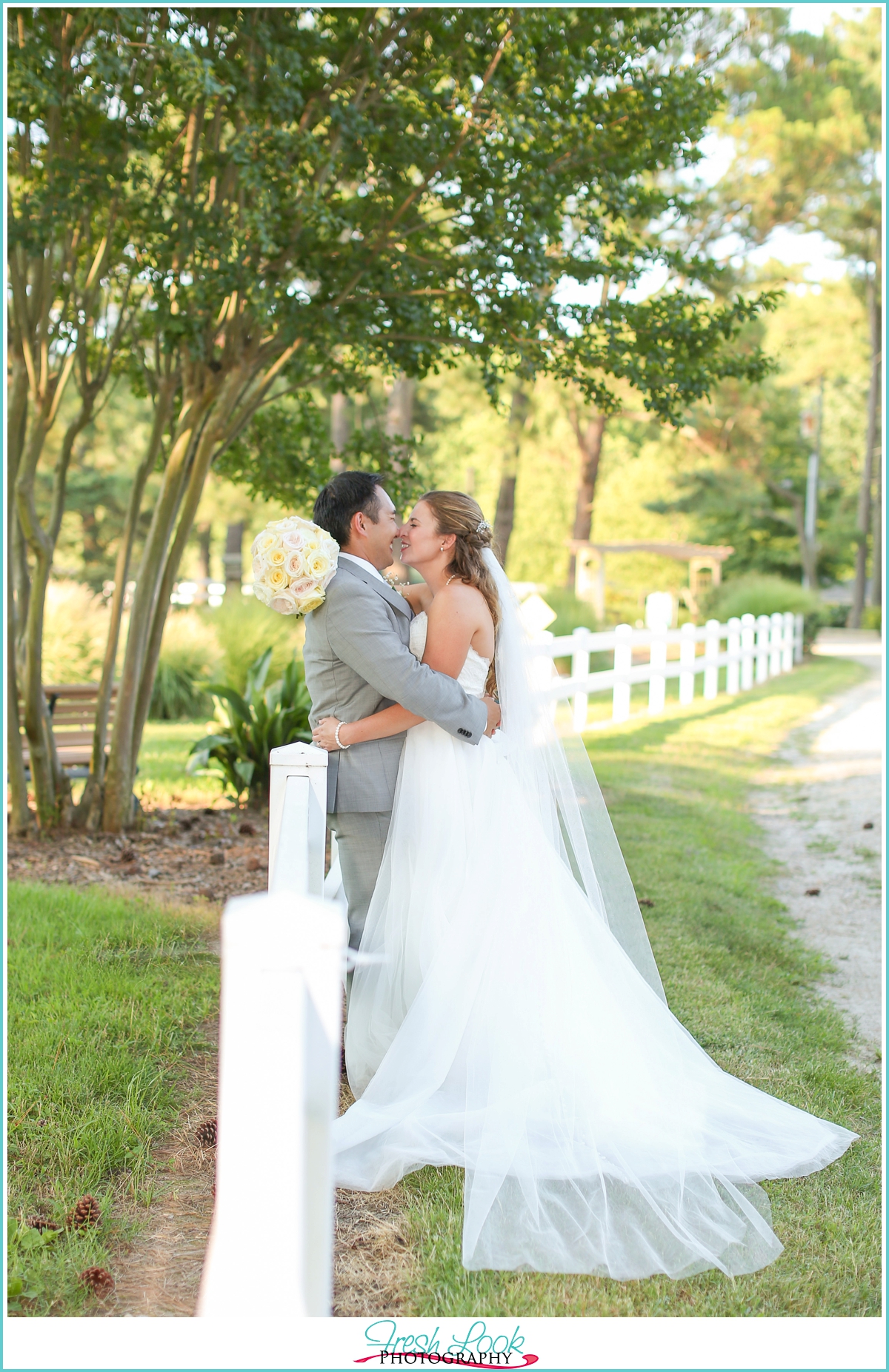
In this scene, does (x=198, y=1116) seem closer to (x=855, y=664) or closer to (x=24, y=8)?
(x=24, y=8)

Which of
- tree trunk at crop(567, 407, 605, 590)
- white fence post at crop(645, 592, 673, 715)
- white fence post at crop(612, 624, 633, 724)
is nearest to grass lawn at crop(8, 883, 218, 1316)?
white fence post at crop(612, 624, 633, 724)

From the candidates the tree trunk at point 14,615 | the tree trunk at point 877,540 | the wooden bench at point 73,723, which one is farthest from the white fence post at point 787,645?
the tree trunk at point 877,540

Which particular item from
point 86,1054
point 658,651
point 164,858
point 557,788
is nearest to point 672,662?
point 658,651

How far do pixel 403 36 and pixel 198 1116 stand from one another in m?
5.95

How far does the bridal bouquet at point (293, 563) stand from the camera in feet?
10.6

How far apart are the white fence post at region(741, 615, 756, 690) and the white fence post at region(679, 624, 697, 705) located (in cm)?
219

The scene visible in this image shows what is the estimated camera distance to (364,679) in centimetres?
352

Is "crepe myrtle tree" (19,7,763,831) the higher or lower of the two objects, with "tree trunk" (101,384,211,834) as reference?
higher

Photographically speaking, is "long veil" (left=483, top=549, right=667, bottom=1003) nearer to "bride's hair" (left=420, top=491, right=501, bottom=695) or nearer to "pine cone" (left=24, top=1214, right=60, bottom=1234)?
"bride's hair" (left=420, top=491, right=501, bottom=695)

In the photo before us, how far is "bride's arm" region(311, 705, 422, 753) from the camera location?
3.55m

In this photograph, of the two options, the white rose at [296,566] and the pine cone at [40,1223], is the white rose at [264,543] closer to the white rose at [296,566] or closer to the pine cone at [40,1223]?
the white rose at [296,566]

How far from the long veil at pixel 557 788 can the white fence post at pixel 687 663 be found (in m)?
11.3

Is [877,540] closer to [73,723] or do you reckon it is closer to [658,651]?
[658,651]

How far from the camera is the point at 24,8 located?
5.54 m
